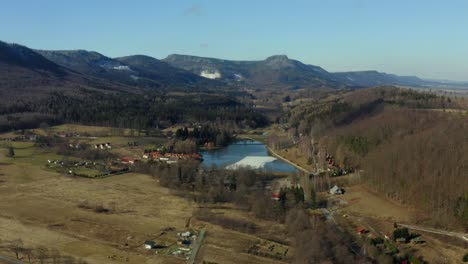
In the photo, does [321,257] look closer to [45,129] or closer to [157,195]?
[157,195]

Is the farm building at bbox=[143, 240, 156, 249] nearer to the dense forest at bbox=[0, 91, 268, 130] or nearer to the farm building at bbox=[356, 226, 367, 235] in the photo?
the farm building at bbox=[356, 226, 367, 235]

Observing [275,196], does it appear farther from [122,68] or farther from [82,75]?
[122,68]

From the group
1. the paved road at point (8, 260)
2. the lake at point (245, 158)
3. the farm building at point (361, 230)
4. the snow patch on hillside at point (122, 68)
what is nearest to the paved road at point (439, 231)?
the farm building at point (361, 230)

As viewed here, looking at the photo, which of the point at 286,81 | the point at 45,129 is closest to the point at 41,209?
the point at 45,129

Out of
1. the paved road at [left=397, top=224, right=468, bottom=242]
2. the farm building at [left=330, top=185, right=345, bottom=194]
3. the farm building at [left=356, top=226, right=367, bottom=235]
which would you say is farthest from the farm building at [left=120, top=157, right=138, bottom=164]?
the paved road at [left=397, top=224, right=468, bottom=242]

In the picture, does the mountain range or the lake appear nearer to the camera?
the lake
